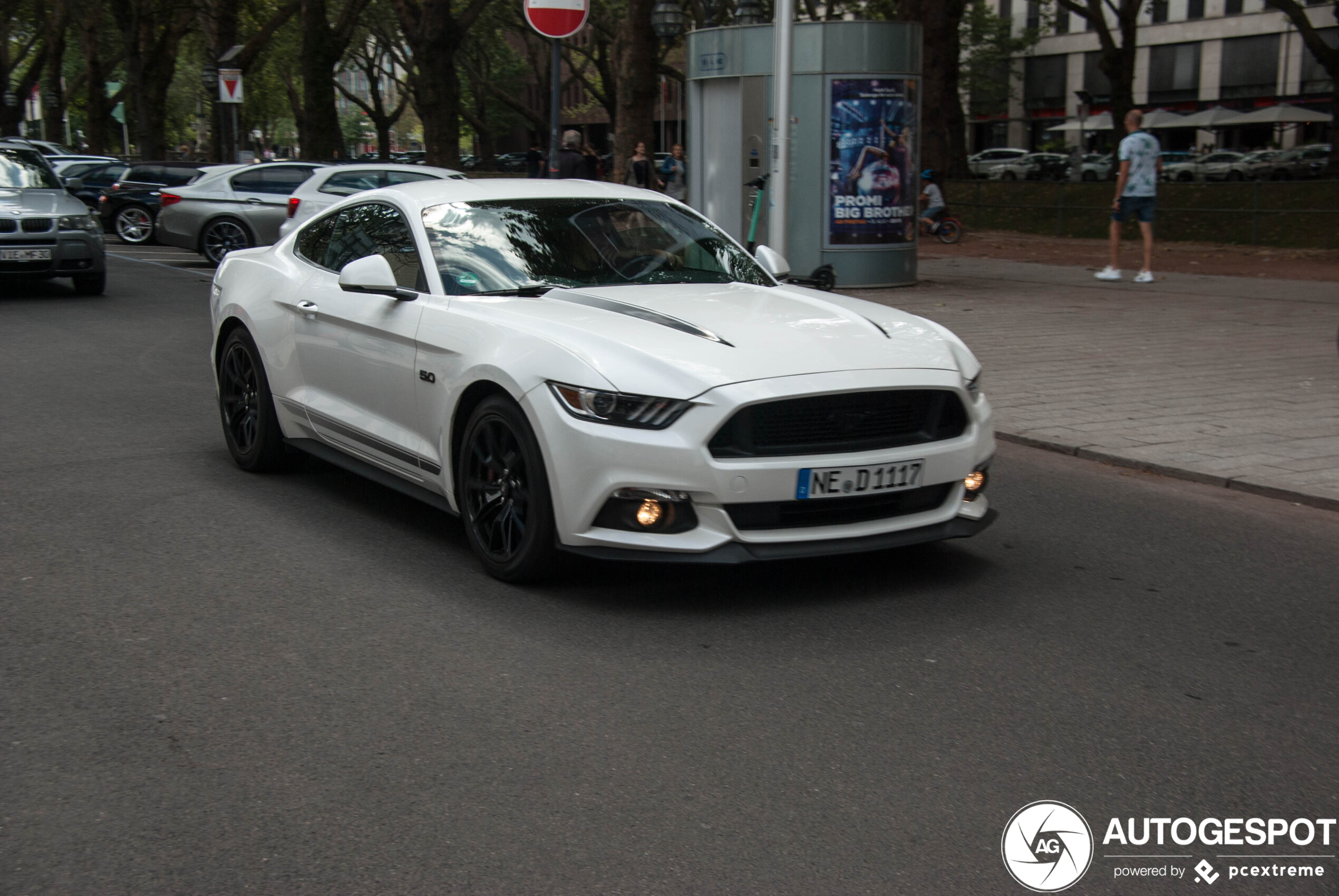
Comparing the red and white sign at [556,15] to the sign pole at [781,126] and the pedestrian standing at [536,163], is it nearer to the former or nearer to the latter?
the sign pole at [781,126]

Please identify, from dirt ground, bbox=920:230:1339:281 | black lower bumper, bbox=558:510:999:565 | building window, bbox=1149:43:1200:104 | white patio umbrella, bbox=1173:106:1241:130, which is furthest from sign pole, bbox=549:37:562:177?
building window, bbox=1149:43:1200:104

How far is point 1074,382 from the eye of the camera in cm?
1020

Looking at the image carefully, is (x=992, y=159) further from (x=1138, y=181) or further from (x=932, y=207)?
(x=1138, y=181)

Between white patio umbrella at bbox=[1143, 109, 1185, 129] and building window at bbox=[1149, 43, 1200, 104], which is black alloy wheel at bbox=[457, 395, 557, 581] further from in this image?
building window at bbox=[1149, 43, 1200, 104]

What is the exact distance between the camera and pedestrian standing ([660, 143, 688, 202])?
2444 centimetres

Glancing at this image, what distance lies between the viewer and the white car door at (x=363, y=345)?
18.8ft

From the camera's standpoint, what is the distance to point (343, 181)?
1861 centimetres

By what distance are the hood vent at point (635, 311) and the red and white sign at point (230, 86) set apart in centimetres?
2353

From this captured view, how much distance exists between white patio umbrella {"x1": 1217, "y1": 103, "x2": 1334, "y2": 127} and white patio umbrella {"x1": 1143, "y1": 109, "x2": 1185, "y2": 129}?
2.78 m

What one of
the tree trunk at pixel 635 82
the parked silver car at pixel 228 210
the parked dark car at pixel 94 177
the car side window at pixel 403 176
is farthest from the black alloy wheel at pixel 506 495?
the parked dark car at pixel 94 177

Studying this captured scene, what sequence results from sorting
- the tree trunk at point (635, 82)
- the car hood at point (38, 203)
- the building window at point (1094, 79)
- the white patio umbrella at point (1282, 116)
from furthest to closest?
the building window at point (1094, 79) → the white patio umbrella at point (1282, 116) → the tree trunk at point (635, 82) → the car hood at point (38, 203)

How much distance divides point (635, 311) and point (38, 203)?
12459 millimetres

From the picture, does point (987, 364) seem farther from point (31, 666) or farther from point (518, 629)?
point (31, 666)
